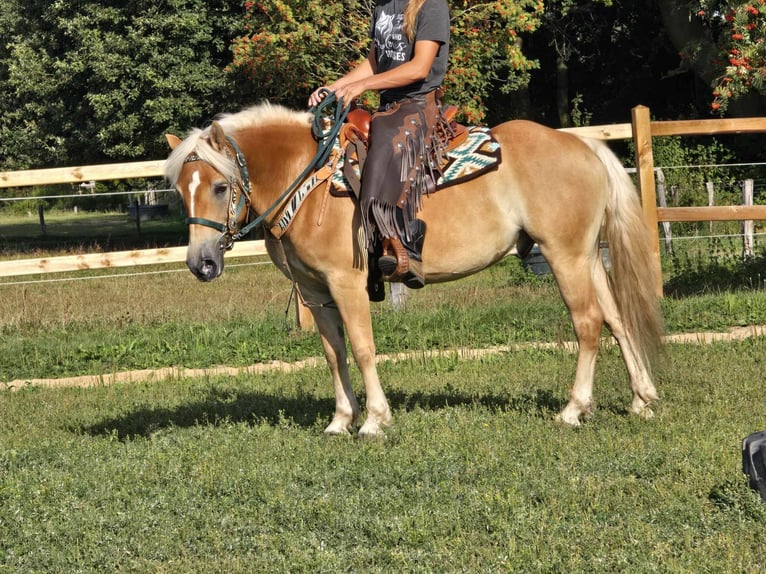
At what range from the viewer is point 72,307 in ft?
40.4

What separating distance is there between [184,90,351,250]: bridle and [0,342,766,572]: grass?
4.73 ft

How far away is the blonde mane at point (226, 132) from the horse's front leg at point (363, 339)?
3.64 feet

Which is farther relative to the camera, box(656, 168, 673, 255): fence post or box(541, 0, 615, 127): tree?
box(541, 0, 615, 127): tree

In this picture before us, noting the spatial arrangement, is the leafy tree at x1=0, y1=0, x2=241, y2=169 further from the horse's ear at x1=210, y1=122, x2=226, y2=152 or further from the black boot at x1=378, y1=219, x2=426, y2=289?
the black boot at x1=378, y1=219, x2=426, y2=289

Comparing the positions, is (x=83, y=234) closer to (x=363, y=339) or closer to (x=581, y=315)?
(x=363, y=339)

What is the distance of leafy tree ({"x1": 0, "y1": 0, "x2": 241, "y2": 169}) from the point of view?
2345 cm

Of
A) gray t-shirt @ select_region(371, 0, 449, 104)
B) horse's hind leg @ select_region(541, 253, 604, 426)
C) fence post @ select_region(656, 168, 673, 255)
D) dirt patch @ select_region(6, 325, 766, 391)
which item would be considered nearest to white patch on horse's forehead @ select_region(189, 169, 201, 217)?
gray t-shirt @ select_region(371, 0, 449, 104)

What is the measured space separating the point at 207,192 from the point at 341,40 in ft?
40.9

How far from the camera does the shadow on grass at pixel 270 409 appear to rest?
292 inches

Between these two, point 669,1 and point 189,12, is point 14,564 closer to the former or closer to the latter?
point 189,12

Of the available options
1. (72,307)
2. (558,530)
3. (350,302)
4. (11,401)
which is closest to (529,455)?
(558,530)

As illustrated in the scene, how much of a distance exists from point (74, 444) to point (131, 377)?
2823 millimetres

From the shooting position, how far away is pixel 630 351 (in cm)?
719

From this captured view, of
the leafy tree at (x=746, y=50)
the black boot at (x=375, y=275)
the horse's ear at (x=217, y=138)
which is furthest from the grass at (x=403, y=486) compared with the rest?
the leafy tree at (x=746, y=50)
